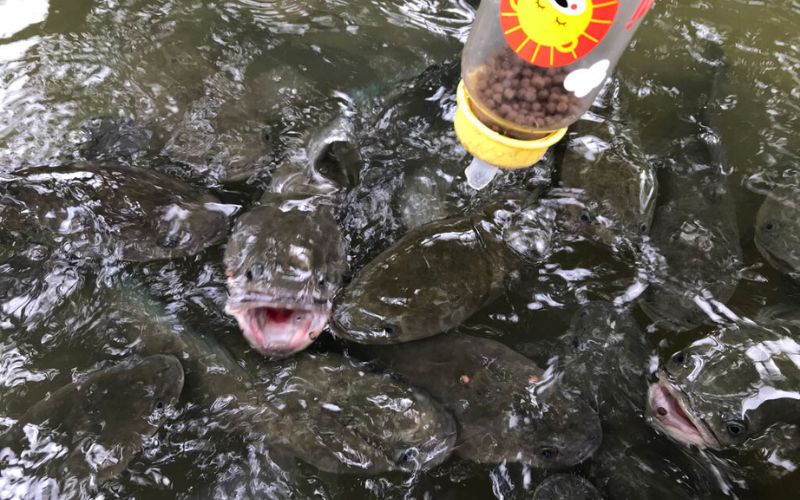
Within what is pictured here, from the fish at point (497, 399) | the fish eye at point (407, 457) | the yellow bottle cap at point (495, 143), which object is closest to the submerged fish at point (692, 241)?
the fish at point (497, 399)

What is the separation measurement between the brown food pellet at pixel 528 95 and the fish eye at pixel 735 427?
1424mm

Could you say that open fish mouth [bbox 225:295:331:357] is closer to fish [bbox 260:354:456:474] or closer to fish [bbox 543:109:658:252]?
fish [bbox 260:354:456:474]

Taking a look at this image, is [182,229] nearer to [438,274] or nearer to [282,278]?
[282,278]

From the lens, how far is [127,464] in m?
2.21

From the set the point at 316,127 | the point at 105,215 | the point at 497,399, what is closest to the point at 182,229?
the point at 105,215

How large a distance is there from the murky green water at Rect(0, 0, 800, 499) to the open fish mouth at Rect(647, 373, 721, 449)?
87 millimetres

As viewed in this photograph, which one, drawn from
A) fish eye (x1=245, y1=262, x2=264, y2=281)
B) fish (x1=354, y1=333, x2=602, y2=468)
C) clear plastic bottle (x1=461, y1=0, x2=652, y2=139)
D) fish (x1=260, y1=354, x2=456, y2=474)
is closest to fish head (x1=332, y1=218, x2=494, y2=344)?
fish (x1=354, y1=333, x2=602, y2=468)

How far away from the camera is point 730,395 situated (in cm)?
226

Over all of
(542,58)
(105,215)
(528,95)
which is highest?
(542,58)

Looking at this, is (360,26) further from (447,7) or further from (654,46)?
(654,46)

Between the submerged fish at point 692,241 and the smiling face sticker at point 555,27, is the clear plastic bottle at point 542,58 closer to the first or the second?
the smiling face sticker at point 555,27

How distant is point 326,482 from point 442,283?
103 centimetres

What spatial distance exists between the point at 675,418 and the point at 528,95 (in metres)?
1.54

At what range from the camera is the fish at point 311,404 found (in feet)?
7.48
